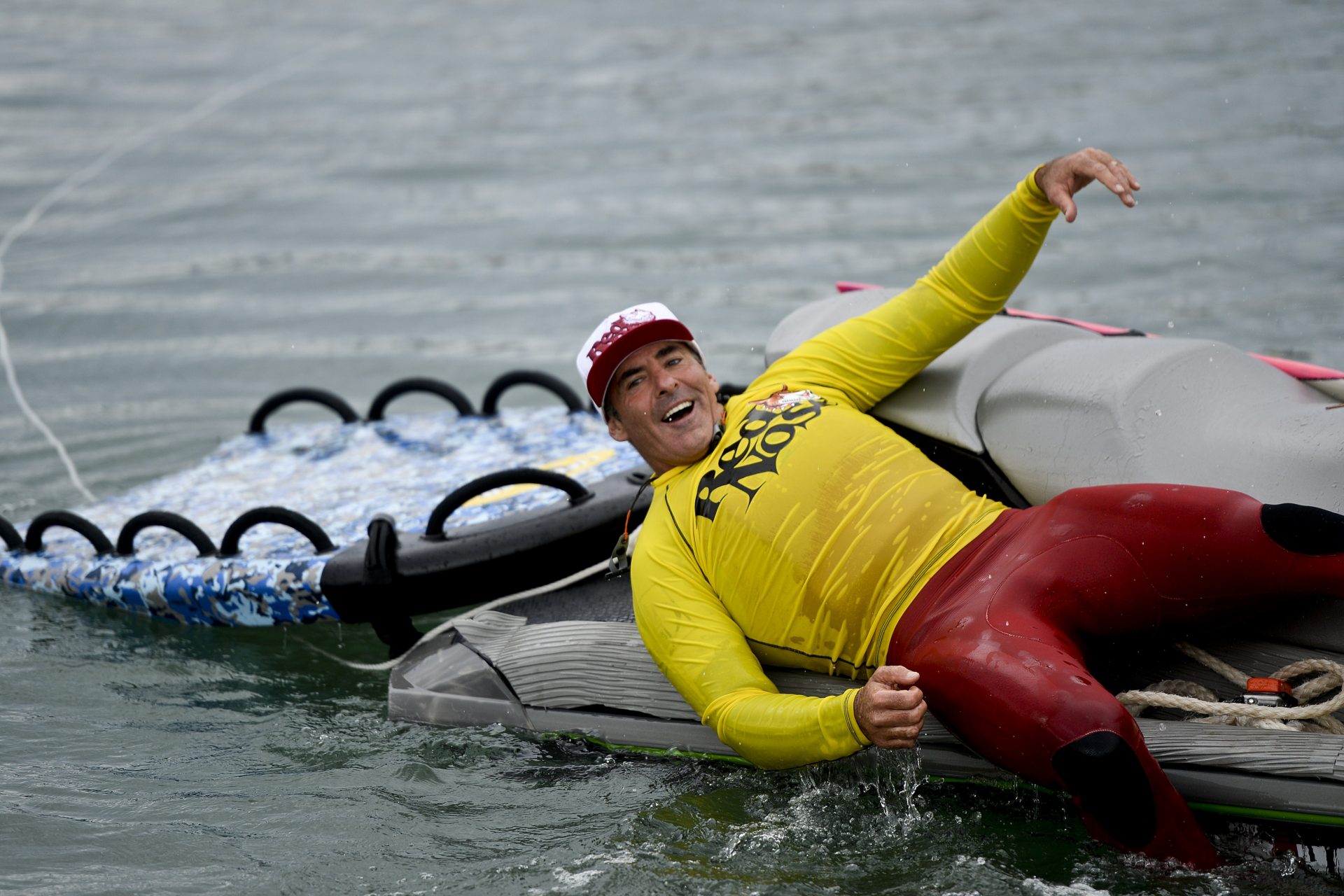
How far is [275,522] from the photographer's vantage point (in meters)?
3.71

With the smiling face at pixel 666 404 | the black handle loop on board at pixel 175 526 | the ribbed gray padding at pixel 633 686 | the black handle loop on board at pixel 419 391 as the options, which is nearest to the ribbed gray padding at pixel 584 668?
the ribbed gray padding at pixel 633 686

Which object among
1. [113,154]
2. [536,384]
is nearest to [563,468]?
[536,384]

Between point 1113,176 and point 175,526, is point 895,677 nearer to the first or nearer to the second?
point 1113,176

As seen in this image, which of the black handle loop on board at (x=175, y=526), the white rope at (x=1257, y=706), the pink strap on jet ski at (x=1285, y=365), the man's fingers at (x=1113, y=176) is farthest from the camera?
the black handle loop on board at (x=175, y=526)

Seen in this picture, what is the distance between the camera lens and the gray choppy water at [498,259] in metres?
2.85

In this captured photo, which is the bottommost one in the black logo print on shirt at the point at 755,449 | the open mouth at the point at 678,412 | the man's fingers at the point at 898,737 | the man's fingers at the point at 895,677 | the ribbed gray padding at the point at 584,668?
the ribbed gray padding at the point at 584,668

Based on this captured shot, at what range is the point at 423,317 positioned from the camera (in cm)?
721

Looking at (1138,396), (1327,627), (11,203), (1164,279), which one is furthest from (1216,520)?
(11,203)

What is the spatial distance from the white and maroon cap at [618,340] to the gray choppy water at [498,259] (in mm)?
891

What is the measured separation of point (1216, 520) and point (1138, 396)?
550mm

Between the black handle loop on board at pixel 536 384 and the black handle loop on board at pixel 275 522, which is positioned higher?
the black handle loop on board at pixel 536 384

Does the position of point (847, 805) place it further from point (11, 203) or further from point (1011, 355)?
point (11, 203)

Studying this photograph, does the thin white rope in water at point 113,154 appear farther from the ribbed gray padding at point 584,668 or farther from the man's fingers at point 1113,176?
the man's fingers at point 1113,176

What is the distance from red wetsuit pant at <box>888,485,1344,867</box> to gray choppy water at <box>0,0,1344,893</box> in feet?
0.84
